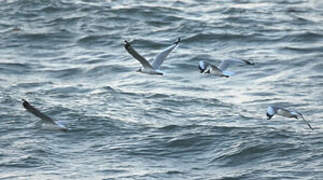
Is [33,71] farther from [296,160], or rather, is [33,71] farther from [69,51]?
[296,160]

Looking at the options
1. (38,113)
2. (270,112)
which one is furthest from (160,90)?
(270,112)

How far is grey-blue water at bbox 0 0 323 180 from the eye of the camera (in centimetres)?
1236

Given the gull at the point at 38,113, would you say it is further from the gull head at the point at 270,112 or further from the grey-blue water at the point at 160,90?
the gull head at the point at 270,112

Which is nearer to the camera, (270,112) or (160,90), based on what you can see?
(270,112)

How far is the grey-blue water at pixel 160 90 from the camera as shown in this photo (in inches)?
487

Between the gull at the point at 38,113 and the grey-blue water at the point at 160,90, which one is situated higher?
the gull at the point at 38,113

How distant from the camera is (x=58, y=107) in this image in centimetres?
1517

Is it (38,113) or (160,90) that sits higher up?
(38,113)

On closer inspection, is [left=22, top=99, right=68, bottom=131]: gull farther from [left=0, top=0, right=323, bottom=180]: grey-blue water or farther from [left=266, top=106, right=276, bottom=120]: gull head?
[left=266, top=106, right=276, bottom=120]: gull head

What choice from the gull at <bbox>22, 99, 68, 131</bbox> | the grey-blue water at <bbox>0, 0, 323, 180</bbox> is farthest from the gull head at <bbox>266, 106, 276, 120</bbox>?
the gull at <bbox>22, 99, 68, 131</bbox>

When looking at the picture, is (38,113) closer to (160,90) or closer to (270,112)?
(270,112)

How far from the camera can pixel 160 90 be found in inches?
642

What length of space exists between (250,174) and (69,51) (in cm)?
922

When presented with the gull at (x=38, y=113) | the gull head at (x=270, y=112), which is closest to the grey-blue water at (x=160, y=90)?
the gull at (x=38, y=113)
